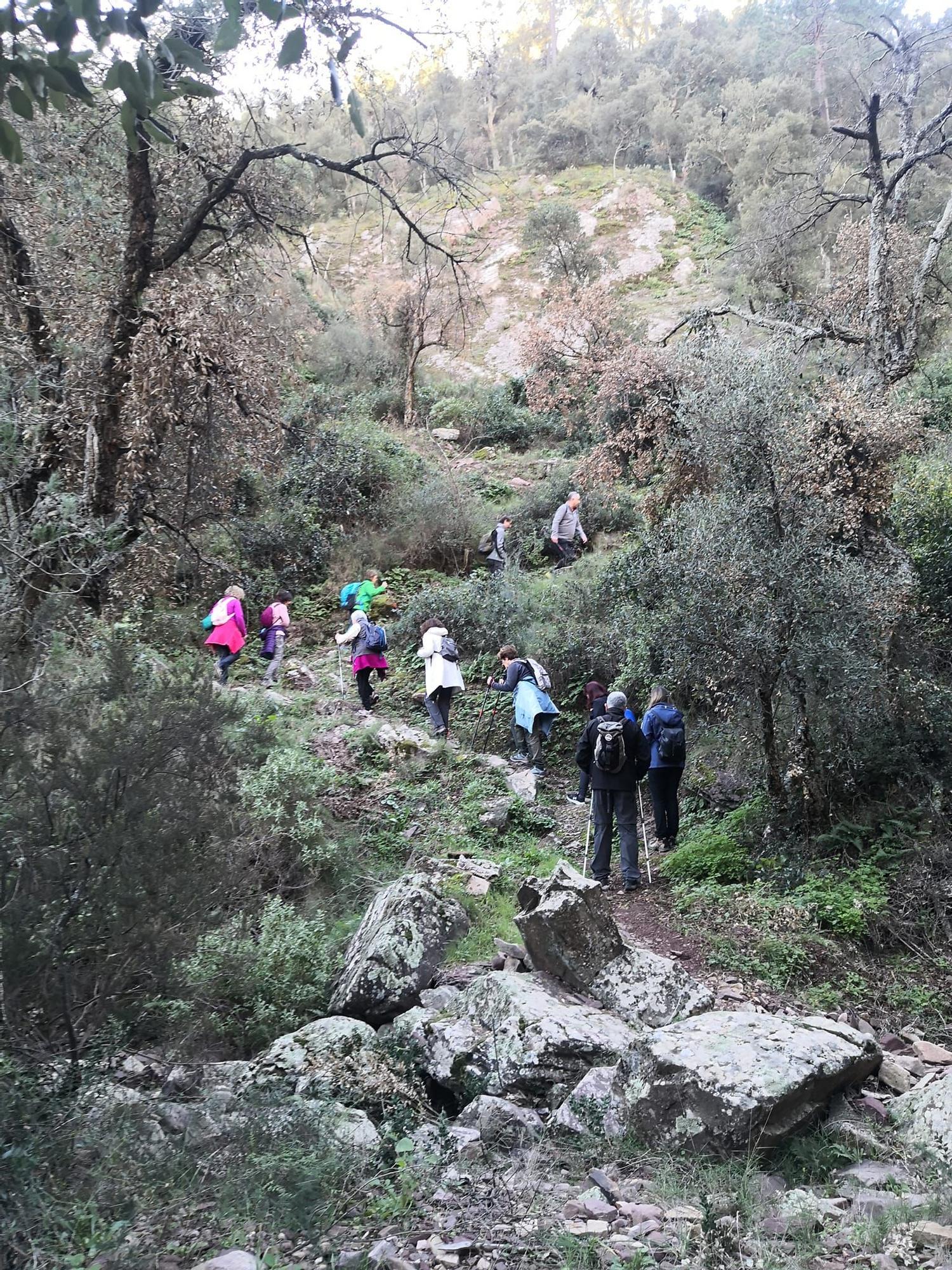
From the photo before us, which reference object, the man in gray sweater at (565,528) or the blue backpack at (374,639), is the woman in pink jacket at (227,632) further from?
the man in gray sweater at (565,528)

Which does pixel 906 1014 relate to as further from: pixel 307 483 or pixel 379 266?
pixel 379 266

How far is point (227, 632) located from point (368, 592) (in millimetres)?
2634

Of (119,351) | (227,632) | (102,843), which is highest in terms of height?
(119,351)

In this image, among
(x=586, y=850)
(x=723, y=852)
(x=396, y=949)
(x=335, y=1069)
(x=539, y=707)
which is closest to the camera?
(x=335, y=1069)

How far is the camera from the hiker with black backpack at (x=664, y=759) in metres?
9.41

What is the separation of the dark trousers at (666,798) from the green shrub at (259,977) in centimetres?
420

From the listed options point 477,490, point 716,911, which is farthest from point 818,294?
point 716,911

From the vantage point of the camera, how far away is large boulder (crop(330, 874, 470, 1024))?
19.5ft

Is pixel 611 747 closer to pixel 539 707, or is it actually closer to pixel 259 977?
pixel 539 707

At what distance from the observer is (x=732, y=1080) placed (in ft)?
14.4

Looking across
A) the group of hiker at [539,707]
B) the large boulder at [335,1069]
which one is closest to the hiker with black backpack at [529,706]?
the group of hiker at [539,707]

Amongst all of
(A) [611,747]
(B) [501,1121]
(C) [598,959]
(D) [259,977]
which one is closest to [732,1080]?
(B) [501,1121]

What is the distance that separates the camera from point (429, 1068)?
17.0 feet

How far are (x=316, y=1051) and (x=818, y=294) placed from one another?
64.8 ft
